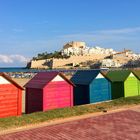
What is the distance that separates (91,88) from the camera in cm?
1659

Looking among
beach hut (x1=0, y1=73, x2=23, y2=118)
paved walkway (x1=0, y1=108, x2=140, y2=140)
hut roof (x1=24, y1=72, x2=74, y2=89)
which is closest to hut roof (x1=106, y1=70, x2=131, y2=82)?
hut roof (x1=24, y1=72, x2=74, y2=89)

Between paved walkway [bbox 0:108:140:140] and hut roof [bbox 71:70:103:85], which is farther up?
hut roof [bbox 71:70:103:85]

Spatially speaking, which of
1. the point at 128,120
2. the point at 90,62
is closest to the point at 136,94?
the point at 128,120

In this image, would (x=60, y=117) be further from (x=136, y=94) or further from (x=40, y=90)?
(x=136, y=94)

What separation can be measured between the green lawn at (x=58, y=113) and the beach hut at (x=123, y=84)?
1239 millimetres

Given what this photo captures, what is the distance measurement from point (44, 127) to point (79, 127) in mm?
1374

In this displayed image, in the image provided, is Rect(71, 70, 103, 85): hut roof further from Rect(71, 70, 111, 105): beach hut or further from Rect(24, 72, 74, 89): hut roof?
Rect(24, 72, 74, 89): hut roof

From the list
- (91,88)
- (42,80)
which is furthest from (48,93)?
(91,88)

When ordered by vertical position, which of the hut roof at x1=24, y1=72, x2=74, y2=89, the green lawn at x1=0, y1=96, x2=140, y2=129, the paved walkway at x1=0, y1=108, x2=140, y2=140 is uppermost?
the hut roof at x1=24, y1=72, x2=74, y2=89

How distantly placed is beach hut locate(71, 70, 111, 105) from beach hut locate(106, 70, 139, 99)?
1104mm

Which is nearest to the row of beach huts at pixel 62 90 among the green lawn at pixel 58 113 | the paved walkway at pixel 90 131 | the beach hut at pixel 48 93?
the beach hut at pixel 48 93

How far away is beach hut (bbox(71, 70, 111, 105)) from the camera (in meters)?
16.7

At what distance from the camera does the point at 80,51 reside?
200 metres

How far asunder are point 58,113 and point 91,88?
3.79 meters
